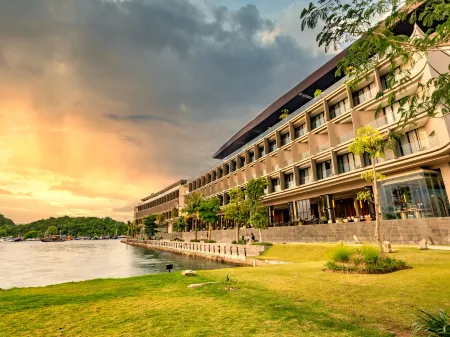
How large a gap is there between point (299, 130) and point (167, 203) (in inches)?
2658

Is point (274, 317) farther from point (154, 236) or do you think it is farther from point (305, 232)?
point (154, 236)

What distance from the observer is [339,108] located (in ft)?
105

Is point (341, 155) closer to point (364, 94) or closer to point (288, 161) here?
point (364, 94)

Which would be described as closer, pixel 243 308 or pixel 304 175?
pixel 243 308

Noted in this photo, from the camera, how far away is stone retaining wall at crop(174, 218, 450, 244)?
1955 cm

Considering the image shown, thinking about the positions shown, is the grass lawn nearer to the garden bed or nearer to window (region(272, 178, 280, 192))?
the garden bed

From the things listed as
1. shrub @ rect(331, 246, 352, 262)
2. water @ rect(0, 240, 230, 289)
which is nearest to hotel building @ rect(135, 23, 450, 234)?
shrub @ rect(331, 246, 352, 262)

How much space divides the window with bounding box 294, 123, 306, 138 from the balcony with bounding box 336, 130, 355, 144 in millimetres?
7159

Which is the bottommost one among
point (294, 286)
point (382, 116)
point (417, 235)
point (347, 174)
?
point (294, 286)

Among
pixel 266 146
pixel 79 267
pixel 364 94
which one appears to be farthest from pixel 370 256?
pixel 266 146

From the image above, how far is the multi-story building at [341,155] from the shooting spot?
71.6 ft

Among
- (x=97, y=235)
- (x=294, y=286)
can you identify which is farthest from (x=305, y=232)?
(x=97, y=235)

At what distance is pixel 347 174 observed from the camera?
2839cm

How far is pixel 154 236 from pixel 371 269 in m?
94.6
